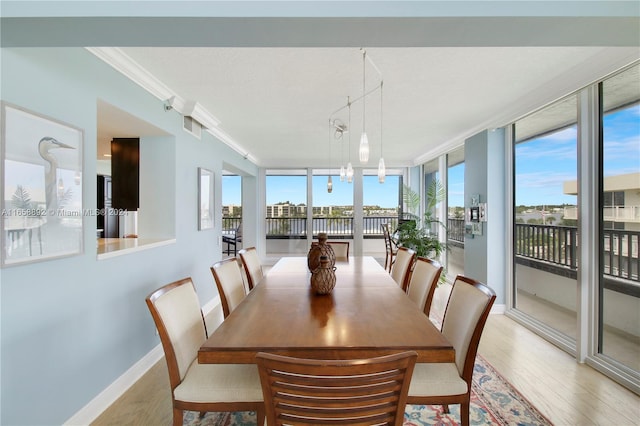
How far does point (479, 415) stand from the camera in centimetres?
184

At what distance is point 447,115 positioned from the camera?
3479 mm

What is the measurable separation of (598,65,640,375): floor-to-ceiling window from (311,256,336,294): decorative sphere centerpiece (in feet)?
7.50

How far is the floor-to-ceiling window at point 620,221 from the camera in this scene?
2.14m

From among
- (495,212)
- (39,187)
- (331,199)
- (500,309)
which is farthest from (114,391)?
(331,199)

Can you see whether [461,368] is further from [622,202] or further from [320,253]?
[622,202]

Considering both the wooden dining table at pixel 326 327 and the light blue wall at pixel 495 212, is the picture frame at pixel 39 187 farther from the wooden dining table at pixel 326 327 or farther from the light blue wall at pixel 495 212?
the light blue wall at pixel 495 212

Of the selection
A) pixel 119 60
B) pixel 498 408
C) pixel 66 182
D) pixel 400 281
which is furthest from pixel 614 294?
pixel 119 60

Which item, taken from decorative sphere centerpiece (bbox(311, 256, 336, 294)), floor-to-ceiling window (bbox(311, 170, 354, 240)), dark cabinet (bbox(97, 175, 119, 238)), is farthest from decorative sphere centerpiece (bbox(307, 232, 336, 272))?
dark cabinet (bbox(97, 175, 119, 238))

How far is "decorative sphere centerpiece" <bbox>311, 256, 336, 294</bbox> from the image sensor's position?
195cm

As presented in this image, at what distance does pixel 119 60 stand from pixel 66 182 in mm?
978

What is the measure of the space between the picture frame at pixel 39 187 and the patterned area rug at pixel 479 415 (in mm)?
1350

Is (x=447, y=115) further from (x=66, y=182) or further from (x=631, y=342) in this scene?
(x=66, y=182)

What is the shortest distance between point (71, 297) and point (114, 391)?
81 cm

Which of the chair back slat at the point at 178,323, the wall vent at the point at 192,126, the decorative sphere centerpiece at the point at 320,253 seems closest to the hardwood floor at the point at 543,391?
the chair back slat at the point at 178,323
